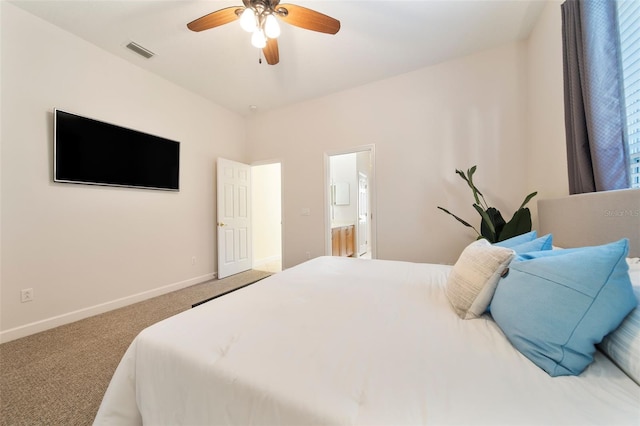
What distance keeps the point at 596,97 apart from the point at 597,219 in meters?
0.75

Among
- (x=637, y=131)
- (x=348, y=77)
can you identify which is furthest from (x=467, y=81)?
(x=637, y=131)

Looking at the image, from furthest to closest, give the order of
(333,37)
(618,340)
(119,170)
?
(119,170), (333,37), (618,340)

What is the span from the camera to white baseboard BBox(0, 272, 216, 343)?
6.51 feet

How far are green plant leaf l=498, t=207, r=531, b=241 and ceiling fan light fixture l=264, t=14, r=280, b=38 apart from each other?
8.43ft

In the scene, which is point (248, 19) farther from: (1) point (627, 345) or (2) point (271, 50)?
(1) point (627, 345)

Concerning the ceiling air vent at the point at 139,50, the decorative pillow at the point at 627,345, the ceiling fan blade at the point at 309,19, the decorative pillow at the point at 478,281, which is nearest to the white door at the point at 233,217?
the ceiling air vent at the point at 139,50

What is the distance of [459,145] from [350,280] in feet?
7.92

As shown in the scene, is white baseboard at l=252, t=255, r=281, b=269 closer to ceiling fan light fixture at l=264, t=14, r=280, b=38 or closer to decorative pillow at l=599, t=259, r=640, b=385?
ceiling fan light fixture at l=264, t=14, r=280, b=38

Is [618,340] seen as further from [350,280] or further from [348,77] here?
[348,77]

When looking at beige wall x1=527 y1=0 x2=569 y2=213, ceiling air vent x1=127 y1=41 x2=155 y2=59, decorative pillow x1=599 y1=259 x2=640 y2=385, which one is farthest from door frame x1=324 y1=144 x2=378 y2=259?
decorative pillow x1=599 y1=259 x2=640 y2=385

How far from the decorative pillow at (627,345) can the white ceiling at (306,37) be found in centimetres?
257

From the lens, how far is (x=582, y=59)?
1455mm

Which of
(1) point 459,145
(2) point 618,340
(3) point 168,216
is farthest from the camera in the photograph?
(3) point 168,216

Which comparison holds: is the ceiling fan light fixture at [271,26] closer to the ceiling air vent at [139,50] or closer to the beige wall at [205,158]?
the ceiling air vent at [139,50]
